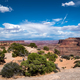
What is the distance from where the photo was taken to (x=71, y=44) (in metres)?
85.6

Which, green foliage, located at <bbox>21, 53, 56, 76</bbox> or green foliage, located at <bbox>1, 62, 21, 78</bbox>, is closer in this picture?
green foliage, located at <bbox>1, 62, 21, 78</bbox>

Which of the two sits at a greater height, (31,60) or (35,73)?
(31,60)

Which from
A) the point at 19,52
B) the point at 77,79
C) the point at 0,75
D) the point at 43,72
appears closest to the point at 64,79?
the point at 77,79

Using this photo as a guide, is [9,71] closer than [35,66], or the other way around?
[9,71]

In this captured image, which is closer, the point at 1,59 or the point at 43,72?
the point at 43,72

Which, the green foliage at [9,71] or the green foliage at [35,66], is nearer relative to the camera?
the green foliage at [9,71]

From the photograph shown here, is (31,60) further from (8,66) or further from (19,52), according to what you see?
(19,52)

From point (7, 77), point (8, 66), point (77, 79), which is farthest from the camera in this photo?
point (8, 66)

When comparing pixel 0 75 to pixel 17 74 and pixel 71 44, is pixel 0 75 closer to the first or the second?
pixel 17 74

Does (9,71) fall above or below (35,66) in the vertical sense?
below

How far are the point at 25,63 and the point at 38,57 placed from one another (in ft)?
6.73

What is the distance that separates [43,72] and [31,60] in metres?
2.30

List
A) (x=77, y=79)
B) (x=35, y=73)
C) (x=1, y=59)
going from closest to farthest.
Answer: (x=77, y=79) < (x=35, y=73) < (x=1, y=59)

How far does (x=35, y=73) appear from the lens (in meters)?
10.2
